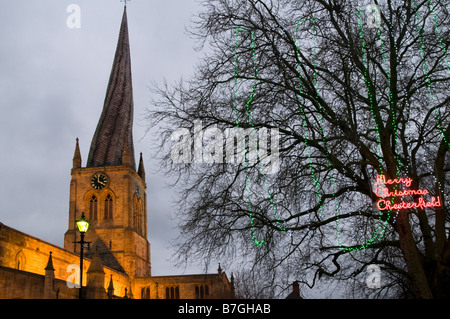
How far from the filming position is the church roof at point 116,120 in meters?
74.8

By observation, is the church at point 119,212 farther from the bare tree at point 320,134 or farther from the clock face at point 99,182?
the bare tree at point 320,134

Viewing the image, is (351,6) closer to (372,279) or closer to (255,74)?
(255,74)

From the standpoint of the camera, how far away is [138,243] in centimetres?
7231

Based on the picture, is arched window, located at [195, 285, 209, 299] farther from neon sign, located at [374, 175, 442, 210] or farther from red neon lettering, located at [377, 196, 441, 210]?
red neon lettering, located at [377, 196, 441, 210]

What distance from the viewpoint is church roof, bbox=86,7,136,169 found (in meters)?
74.8

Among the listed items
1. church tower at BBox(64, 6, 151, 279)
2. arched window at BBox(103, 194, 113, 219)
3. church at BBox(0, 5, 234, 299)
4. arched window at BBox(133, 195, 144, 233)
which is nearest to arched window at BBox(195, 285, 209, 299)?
church at BBox(0, 5, 234, 299)

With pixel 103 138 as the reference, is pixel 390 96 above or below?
below

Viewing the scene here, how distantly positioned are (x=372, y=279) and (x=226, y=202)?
4146mm

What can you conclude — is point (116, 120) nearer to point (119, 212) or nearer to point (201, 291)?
point (119, 212)

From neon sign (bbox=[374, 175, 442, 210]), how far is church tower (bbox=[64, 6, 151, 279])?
58.0 meters

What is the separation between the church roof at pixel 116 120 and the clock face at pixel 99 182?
2590mm

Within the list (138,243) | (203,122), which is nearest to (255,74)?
(203,122)
